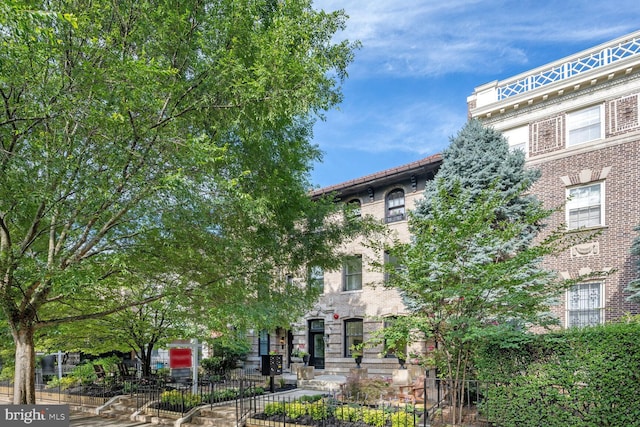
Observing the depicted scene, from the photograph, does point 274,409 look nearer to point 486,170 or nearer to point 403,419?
point 403,419

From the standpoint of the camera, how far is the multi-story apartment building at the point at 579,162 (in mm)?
15523

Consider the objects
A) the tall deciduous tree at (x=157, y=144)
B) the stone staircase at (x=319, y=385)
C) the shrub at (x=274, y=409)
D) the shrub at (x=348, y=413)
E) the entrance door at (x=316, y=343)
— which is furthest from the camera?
the entrance door at (x=316, y=343)

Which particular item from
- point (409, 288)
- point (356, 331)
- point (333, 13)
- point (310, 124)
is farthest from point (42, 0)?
point (356, 331)

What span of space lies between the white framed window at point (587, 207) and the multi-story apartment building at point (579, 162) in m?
0.03

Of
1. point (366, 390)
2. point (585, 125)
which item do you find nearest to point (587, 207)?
point (585, 125)

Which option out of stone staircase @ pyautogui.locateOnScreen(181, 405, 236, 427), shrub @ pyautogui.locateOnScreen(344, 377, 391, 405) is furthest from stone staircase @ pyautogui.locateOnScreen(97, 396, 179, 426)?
shrub @ pyautogui.locateOnScreen(344, 377, 391, 405)

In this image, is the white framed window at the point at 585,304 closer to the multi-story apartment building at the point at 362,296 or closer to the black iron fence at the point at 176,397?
the multi-story apartment building at the point at 362,296

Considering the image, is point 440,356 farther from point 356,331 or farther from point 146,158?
point 356,331

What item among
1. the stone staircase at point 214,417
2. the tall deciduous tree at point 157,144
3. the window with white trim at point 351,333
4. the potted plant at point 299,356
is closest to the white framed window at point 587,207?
the window with white trim at point 351,333

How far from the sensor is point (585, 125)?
1691 cm

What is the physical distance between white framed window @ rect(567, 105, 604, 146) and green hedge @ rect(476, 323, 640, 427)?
10441 millimetres

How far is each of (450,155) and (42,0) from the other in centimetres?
1342

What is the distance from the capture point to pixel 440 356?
35.0ft

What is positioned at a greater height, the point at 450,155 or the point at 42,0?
the point at 42,0
